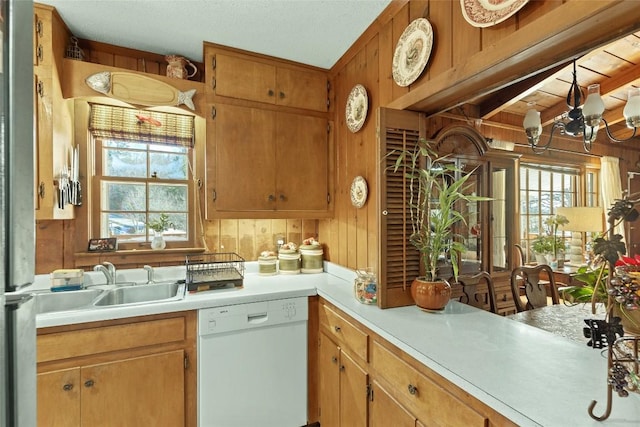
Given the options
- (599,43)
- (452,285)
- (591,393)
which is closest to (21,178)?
(591,393)

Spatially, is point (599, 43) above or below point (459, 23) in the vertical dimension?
below

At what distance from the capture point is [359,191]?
80.9 inches

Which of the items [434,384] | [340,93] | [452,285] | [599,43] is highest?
[340,93]

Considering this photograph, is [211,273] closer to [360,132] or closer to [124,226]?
[124,226]

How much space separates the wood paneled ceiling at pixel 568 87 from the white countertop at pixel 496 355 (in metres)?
0.74

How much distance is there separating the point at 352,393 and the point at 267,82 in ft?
6.93

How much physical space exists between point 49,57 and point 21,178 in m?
1.86

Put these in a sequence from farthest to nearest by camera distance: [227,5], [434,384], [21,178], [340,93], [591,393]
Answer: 1. [340,93]
2. [227,5]
3. [434,384]
4. [591,393]
5. [21,178]

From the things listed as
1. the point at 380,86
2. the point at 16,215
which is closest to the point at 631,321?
the point at 16,215

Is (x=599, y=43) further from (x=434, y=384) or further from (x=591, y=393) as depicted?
(x=434, y=384)

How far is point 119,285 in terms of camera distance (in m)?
1.98

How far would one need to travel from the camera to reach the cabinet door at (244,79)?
6.97 ft

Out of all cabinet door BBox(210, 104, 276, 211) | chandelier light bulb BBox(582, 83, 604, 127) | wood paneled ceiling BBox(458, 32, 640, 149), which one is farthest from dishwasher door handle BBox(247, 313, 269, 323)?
chandelier light bulb BBox(582, 83, 604, 127)

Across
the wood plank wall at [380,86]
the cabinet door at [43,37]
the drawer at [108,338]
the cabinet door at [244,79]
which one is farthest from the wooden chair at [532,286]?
the cabinet door at [43,37]
